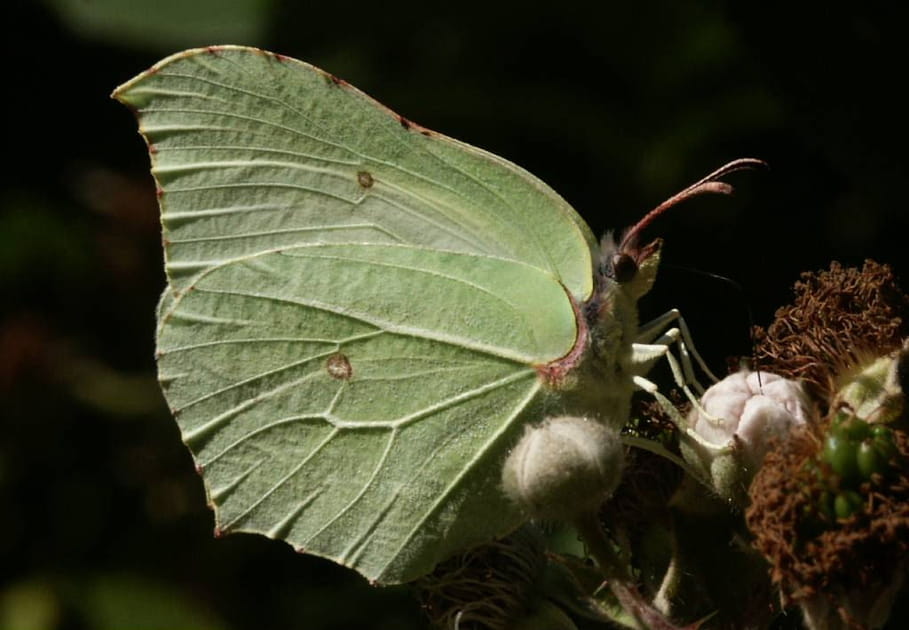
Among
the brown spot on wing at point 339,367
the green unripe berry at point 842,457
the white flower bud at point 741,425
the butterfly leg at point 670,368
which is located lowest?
the brown spot on wing at point 339,367

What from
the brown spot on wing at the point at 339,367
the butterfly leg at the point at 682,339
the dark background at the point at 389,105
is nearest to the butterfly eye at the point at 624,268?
the butterfly leg at the point at 682,339

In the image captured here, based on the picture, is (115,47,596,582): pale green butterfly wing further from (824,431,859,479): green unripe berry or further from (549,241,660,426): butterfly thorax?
(824,431,859,479): green unripe berry

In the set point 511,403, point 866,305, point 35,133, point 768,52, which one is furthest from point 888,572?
point 35,133

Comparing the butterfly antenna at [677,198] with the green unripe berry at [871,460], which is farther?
the butterfly antenna at [677,198]

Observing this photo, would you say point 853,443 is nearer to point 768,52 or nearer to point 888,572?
point 888,572

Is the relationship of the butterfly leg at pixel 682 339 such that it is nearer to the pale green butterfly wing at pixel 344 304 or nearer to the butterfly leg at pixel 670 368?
the butterfly leg at pixel 670 368

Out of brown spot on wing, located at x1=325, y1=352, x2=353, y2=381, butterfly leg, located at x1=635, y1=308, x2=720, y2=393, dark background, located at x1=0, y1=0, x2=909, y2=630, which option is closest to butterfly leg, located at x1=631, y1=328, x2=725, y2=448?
butterfly leg, located at x1=635, y1=308, x2=720, y2=393

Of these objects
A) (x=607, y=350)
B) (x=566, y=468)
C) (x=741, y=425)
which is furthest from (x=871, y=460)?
(x=607, y=350)
